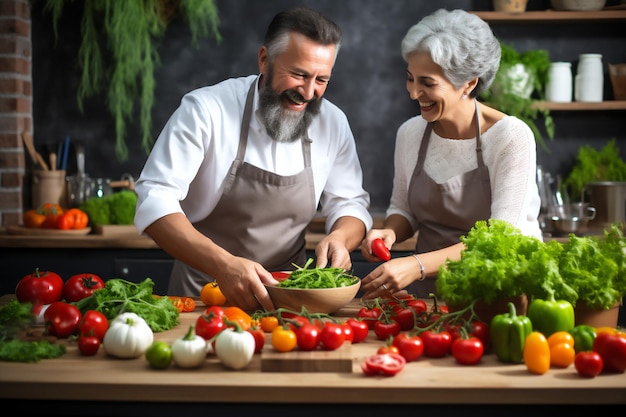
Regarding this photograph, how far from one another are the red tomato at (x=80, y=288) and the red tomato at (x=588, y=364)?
140 cm

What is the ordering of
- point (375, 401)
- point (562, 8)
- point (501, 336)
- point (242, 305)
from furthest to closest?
point (562, 8)
point (242, 305)
point (501, 336)
point (375, 401)

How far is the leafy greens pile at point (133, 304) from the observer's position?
2107mm

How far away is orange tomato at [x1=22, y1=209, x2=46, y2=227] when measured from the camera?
4.22 m

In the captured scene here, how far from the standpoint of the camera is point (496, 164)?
2.73 m

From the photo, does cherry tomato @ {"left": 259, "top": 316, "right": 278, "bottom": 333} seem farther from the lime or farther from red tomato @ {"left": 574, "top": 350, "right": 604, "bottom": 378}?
red tomato @ {"left": 574, "top": 350, "right": 604, "bottom": 378}

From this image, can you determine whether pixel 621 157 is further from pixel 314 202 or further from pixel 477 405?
pixel 477 405

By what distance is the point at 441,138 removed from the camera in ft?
9.64

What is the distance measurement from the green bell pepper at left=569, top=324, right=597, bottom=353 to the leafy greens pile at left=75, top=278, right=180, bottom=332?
106cm

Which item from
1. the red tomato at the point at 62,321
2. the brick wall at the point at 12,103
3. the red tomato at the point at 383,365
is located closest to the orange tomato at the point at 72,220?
the brick wall at the point at 12,103

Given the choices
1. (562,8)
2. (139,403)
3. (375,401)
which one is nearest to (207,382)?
(139,403)

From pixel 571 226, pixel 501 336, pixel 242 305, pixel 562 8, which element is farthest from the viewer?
pixel 562 8

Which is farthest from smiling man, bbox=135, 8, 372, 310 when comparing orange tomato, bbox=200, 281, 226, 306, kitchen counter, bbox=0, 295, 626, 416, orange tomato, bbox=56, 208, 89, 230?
orange tomato, bbox=56, 208, 89, 230

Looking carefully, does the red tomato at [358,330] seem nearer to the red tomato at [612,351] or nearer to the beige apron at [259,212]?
the red tomato at [612,351]

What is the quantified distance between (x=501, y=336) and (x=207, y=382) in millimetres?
697
